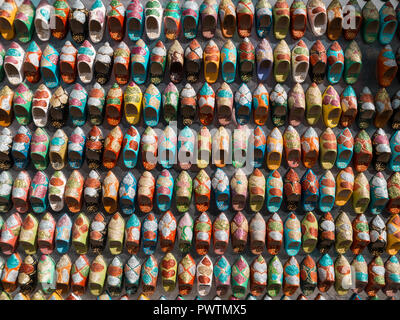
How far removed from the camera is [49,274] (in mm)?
1823

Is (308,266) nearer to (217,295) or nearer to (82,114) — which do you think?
(217,295)

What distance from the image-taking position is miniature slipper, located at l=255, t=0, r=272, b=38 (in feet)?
5.70

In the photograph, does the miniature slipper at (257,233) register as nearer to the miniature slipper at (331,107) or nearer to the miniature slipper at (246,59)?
the miniature slipper at (331,107)

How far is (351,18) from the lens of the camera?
175cm

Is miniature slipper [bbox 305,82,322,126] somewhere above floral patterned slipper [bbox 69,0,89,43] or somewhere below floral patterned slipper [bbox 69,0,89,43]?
below

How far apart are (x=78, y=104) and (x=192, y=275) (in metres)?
1.10

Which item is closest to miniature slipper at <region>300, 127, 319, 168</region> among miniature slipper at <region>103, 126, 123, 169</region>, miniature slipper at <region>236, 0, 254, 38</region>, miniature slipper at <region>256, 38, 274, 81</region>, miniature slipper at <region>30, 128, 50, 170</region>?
miniature slipper at <region>256, 38, 274, 81</region>

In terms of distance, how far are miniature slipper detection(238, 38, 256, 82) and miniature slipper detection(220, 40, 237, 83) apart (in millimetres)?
37

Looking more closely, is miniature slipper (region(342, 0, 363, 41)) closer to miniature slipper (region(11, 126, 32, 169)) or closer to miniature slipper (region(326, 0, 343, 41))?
miniature slipper (region(326, 0, 343, 41))

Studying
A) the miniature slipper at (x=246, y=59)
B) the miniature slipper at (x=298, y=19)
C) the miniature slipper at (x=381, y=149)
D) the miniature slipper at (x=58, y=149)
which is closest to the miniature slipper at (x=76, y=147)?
the miniature slipper at (x=58, y=149)

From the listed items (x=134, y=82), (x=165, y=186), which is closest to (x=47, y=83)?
(x=134, y=82)

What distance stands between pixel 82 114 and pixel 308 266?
1469mm

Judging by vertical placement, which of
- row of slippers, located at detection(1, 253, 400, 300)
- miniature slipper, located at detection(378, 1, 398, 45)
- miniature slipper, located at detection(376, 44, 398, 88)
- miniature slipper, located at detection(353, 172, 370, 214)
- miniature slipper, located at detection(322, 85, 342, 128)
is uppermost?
miniature slipper, located at detection(378, 1, 398, 45)

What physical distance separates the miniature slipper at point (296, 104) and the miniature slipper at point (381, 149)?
1.37 ft
